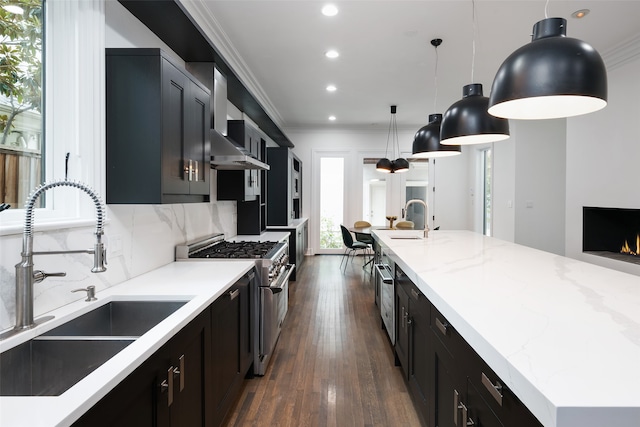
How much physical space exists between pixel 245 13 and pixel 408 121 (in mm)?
5094

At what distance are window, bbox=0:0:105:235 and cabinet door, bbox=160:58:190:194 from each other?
12.6 inches

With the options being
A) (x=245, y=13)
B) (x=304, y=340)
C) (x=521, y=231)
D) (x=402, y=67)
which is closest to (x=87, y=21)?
(x=245, y=13)

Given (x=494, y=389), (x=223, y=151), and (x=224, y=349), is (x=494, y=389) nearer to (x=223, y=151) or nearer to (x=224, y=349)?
(x=224, y=349)

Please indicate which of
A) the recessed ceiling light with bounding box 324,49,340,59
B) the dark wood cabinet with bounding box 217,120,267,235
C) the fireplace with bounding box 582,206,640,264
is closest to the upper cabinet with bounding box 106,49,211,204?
the dark wood cabinet with bounding box 217,120,267,235

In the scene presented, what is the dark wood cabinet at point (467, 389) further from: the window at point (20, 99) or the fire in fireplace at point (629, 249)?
the fire in fireplace at point (629, 249)

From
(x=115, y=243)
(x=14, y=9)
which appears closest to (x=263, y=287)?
(x=115, y=243)

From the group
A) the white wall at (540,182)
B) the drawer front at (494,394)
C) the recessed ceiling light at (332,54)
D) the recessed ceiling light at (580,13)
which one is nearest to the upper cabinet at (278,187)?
the recessed ceiling light at (332,54)

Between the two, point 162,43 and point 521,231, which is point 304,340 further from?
point 521,231

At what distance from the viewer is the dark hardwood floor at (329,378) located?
7.29 feet

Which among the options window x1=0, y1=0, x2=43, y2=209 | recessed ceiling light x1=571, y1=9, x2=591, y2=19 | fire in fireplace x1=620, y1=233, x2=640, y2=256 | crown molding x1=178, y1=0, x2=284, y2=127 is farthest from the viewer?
fire in fireplace x1=620, y1=233, x2=640, y2=256

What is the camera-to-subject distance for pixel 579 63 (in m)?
1.25

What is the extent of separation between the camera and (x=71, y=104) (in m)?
1.77

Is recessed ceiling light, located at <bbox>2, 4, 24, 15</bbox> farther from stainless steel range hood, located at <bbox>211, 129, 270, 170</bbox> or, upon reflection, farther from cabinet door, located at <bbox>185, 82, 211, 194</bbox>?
stainless steel range hood, located at <bbox>211, 129, 270, 170</bbox>

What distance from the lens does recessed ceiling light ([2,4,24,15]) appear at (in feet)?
4.83
